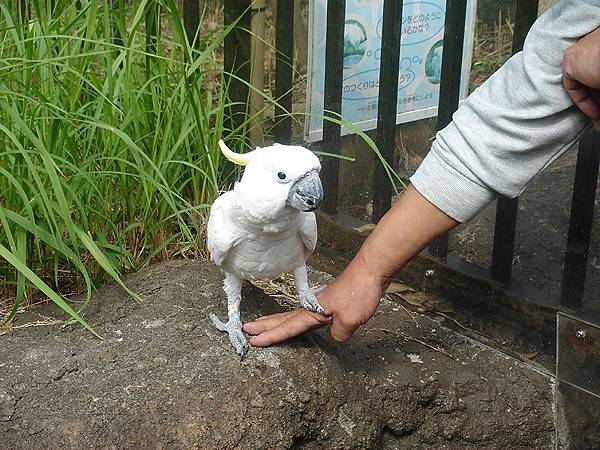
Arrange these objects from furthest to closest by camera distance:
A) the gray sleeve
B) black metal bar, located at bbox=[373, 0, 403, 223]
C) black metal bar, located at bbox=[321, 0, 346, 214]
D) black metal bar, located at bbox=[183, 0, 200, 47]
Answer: black metal bar, located at bbox=[183, 0, 200, 47]
black metal bar, located at bbox=[321, 0, 346, 214]
black metal bar, located at bbox=[373, 0, 403, 223]
the gray sleeve

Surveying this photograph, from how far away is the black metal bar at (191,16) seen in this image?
277 cm

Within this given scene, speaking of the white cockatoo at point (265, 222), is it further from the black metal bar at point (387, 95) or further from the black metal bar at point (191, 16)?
the black metal bar at point (191, 16)

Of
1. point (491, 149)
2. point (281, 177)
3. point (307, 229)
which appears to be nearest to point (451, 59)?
point (491, 149)

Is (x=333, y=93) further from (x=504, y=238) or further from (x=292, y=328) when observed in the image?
(x=292, y=328)

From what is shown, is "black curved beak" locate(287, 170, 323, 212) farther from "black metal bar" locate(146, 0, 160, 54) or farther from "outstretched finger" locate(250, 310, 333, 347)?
"black metal bar" locate(146, 0, 160, 54)

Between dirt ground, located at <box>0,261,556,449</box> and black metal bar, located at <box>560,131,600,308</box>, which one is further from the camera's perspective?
black metal bar, located at <box>560,131,600,308</box>

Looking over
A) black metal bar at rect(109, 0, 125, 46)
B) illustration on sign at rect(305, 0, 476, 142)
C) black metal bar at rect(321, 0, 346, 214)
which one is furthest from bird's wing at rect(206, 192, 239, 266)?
black metal bar at rect(109, 0, 125, 46)

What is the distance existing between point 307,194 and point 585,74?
0.51m

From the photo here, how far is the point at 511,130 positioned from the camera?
64.3 inches

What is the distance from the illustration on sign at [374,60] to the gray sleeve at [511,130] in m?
0.53

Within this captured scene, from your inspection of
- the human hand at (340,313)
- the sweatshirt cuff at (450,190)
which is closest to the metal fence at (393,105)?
the sweatshirt cuff at (450,190)

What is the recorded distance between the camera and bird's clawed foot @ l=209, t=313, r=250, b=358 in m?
1.79

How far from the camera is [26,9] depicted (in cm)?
237

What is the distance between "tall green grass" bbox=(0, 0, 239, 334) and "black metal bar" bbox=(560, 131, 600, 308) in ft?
2.83
